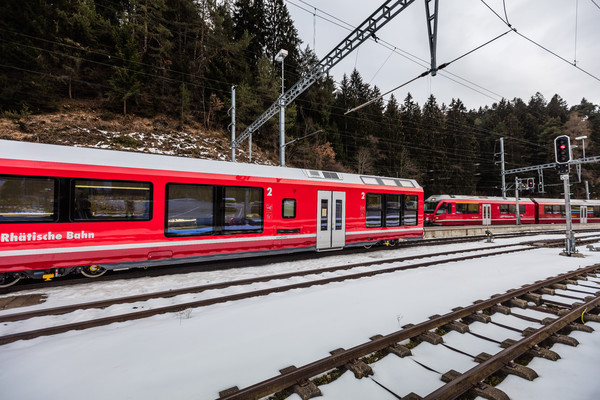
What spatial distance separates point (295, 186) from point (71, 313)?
6.51m

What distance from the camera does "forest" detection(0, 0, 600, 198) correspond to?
76.9 ft

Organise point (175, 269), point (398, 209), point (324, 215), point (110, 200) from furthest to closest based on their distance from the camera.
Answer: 1. point (398, 209)
2. point (324, 215)
3. point (175, 269)
4. point (110, 200)

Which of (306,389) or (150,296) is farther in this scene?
(150,296)

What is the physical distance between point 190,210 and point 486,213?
85.2ft

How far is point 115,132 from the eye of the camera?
23.5 m

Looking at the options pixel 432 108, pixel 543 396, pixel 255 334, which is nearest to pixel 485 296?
pixel 543 396

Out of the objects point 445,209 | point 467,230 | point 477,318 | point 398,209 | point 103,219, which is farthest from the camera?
point 445,209

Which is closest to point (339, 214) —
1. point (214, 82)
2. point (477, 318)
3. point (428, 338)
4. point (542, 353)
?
point (477, 318)

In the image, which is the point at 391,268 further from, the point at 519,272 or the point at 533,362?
the point at 533,362

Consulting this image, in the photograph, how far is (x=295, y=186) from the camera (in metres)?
9.16

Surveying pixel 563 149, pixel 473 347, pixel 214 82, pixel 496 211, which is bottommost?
pixel 473 347

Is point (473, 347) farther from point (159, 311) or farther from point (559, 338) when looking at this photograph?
point (159, 311)

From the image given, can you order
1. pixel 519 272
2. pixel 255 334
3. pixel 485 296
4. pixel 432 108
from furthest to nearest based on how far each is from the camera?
pixel 432 108
pixel 519 272
pixel 485 296
pixel 255 334

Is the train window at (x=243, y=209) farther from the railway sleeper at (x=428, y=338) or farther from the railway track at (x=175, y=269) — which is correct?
the railway sleeper at (x=428, y=338)
